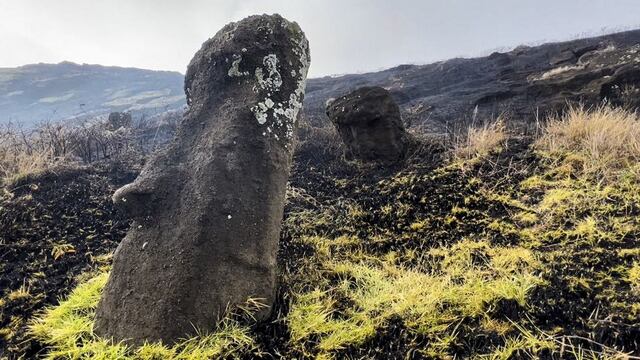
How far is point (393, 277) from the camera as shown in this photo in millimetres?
3176

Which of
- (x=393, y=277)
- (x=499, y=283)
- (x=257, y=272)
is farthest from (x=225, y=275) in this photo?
(x=499, y=283)

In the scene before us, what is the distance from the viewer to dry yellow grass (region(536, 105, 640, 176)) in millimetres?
4273

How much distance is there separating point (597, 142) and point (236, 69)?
3767 mm

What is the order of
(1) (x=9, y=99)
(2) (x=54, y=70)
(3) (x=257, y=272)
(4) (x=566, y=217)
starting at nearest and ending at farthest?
(3) (x=257, y=272)
(4) (x=566, y=217)
(1) (x=9, y=99)
(2) (x=54, y=70)

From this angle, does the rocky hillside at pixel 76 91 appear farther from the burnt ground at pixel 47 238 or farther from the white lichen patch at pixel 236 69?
the white lichen patch at pixel 236 69

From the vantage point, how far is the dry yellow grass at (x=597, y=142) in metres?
4.27

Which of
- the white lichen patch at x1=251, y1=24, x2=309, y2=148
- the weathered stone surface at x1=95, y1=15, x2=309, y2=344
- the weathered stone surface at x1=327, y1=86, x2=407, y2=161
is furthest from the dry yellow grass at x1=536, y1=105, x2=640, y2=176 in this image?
the weathered stone surface at x1=95, y1=15, x2=309, y2=344

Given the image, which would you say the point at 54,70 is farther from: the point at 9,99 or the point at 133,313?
the point at 133,313

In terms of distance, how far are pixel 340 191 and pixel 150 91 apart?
134 ft

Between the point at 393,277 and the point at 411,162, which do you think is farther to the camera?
the point at 411,162

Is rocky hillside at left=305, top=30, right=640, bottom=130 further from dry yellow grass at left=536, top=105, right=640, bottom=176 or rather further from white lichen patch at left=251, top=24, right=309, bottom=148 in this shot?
white lichen patch at left=251, top=24, right=309, bottom=148

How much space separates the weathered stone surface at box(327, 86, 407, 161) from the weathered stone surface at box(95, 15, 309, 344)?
8.33ft

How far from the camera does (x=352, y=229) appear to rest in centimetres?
428

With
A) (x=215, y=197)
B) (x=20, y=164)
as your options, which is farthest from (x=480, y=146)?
(x=20, y=164)
